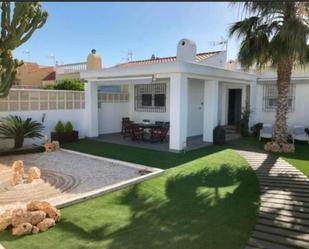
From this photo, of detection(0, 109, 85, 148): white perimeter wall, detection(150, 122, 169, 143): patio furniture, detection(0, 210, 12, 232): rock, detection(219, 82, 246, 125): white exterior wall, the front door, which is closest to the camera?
detection(0, 210, 12, 232): rock

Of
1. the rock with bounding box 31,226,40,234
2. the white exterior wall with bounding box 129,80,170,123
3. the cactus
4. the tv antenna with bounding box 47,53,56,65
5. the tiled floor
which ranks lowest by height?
the rock with bounding box 31,226,40,234

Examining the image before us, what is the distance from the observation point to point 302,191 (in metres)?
9.14

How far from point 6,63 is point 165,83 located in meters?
11.9

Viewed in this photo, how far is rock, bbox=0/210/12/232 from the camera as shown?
21.2 ft

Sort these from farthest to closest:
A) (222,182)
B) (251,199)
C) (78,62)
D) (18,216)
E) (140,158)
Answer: (78,62)
(140,158)
(222,182)
(251,199)
(18,216)

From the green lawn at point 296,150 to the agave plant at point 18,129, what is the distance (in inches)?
470

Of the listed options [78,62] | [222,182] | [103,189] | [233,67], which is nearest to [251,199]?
[222,182]

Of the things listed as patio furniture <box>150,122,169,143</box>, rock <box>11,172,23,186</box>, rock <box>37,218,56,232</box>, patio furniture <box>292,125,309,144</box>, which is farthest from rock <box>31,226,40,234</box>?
patio furniture <box>292,125,309,144</box>

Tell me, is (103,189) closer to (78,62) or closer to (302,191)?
(302,191)

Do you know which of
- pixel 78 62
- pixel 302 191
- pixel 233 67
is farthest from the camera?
pixel 78 62

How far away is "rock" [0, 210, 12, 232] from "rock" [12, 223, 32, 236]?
300mm

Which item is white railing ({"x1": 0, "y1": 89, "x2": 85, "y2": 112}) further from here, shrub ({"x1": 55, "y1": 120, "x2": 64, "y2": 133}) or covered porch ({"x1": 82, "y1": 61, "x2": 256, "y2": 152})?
shrub ({"x1": 55, "y1": 120, "x2": 64, "y2": 133})

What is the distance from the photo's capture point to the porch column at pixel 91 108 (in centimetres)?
1998

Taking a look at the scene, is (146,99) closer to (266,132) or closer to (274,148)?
(266,132)
